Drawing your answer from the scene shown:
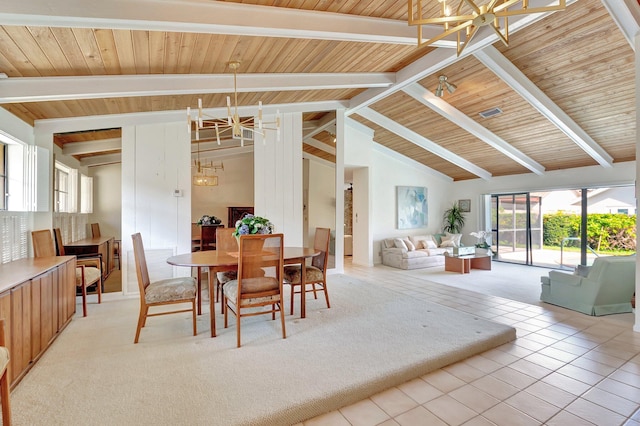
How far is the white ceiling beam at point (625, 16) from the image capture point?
9.91 ft

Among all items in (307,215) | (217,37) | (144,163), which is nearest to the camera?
(217,37)

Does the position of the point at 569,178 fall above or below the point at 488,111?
below

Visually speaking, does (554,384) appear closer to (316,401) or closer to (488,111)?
(316,401)

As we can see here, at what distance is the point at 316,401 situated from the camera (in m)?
1.98

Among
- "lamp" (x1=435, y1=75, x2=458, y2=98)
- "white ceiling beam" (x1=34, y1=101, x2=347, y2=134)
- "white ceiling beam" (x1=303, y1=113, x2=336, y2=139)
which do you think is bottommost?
"white ceiling beam" (x1=34, y1=101, x2=347, y2=134)

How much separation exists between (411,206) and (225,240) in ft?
18.8

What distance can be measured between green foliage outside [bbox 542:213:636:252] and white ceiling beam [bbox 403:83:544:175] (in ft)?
4.17

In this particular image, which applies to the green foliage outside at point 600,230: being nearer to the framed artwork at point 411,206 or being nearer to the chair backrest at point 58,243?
the framed artwork at point 411,206

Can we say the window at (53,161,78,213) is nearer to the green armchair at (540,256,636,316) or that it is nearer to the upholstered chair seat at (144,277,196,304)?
the upholstered chair seat at (144,277,196,304)

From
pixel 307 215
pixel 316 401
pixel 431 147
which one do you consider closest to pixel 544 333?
pixel 316 401

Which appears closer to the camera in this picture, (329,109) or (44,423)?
(44,423)

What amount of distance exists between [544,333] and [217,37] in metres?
4.40

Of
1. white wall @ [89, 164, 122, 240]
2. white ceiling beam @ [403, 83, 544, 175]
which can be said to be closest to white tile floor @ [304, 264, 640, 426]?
white ceiling beam @ [403, 83, 544, 175]

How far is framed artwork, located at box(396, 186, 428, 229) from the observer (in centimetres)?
812
